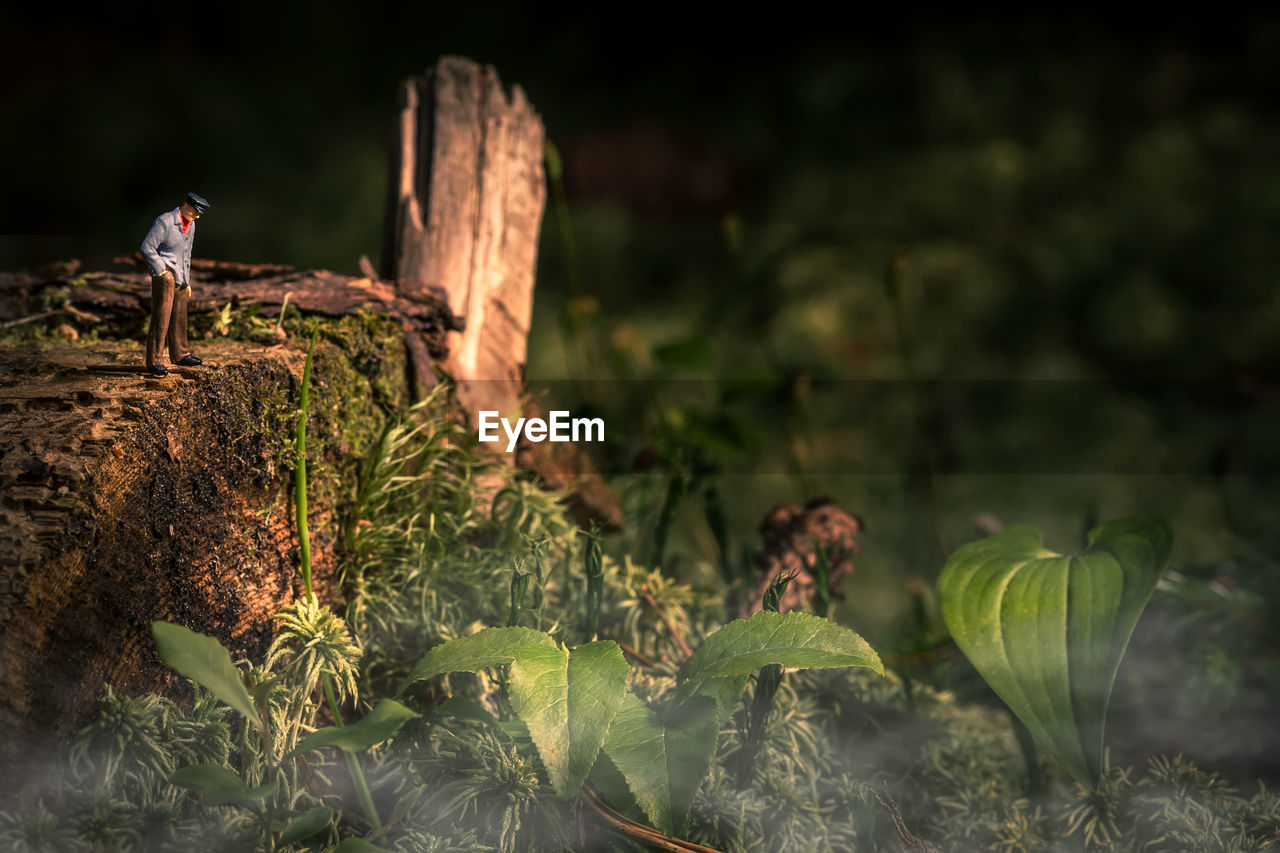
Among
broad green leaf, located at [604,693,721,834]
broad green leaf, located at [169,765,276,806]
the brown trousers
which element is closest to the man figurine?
the brown trousers

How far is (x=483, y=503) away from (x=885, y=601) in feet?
2.32

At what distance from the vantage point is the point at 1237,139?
1.31m

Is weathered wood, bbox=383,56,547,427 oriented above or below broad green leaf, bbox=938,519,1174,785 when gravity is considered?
above

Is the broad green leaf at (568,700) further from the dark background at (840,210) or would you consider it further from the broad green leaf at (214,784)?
the dark background at (840,210)

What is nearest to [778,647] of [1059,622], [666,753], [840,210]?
[666,753]

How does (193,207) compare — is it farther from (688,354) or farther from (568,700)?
(688,354)

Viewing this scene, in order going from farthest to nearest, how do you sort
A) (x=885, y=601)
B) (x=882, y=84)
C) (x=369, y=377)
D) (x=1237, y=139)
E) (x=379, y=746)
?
(x=882, y=84) → (x=1237, y=139) → (x=885, y=601) → (x=369, y=377) → (x=379, y=746)

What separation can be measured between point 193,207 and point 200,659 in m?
0.26

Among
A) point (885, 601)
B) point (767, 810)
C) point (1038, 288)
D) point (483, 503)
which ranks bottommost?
point (767, 810)

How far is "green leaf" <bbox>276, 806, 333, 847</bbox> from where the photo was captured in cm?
41

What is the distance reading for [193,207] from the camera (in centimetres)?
48

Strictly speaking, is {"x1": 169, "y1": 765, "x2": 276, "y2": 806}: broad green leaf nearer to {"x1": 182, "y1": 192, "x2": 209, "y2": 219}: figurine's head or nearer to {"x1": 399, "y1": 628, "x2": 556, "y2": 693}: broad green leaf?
{"x1": 399, "y1": 628, "x2": 556, "y2": 693}: broad green leaf

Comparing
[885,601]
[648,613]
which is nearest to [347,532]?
[648,613]

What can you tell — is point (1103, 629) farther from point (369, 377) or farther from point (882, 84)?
point (882, 84)
